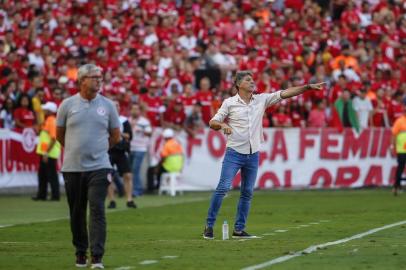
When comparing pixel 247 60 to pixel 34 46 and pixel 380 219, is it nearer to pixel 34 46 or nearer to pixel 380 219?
pixel 34 46

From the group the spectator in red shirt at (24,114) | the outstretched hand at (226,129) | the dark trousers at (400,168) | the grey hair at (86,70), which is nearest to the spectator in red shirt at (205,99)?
the spectator in red shirt at (24,114)

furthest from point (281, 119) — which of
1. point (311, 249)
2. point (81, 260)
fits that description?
point (81, 260)

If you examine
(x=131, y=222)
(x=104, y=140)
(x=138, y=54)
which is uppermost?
(x=138, y=54)

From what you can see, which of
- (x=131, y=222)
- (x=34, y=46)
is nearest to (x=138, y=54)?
(x=34, y=46)

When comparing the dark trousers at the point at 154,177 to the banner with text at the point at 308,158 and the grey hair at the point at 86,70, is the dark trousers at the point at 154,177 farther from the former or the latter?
the grey hair at the point at 86,70

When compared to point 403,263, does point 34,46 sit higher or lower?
higher

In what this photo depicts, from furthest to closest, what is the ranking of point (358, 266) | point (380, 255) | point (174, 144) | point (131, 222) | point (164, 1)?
point (164, 1), point (174, 144), point (131, 222), point (380, 255), point (358, 266)

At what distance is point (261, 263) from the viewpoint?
12.2m

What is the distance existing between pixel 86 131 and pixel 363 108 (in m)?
19.9

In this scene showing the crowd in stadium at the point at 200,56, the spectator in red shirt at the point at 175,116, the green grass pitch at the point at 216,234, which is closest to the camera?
the green grass pitch at the point at 216,234

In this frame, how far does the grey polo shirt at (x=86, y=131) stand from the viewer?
12227 millimetres

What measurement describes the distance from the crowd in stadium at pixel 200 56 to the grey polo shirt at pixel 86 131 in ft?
50.0

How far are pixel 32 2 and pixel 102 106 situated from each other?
2122 cm

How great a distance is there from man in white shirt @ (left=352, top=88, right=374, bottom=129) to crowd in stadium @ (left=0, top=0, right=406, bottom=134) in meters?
0.03
